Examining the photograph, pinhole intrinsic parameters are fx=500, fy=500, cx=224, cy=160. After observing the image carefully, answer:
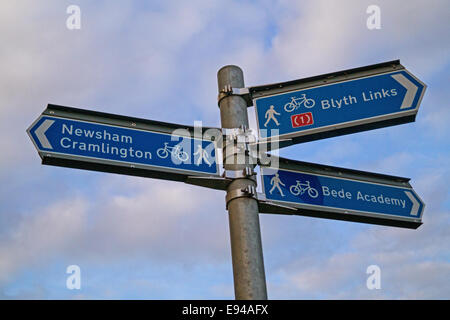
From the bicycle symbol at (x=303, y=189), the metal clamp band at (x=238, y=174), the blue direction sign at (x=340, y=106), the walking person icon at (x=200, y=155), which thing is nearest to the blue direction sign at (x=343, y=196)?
the bicycle symbol at (x=303, y=189)

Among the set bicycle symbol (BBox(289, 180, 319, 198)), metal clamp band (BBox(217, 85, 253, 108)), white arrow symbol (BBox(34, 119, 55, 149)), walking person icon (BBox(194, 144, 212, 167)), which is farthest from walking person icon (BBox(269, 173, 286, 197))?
white arrow symbol (BBox(34, 119, 55, 149))

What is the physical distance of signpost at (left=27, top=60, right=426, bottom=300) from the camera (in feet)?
12.7

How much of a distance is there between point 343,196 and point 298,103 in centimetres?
95

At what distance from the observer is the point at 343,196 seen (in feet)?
15.0

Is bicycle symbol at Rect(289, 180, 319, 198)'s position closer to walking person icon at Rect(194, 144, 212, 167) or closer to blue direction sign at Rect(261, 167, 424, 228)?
blue direction sign at Rect(261, 167, 424, 228)

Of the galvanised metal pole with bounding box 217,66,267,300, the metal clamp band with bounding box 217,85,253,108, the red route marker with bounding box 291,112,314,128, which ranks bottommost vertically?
the galvanised metal pole with bounding box 217,66,267,300

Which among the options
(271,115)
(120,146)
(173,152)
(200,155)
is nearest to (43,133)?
(120,146)

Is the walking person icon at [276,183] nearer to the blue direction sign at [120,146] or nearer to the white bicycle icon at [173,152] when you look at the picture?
the blue direction sign at [120,146]

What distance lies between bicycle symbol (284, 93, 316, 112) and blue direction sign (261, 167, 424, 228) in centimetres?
56

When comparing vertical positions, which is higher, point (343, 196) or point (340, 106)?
point (340, 106)

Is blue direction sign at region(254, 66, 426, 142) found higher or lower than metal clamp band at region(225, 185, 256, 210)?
higher

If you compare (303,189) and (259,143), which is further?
(303,189)

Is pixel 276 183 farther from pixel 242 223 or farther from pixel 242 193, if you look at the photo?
pixel 242 223
